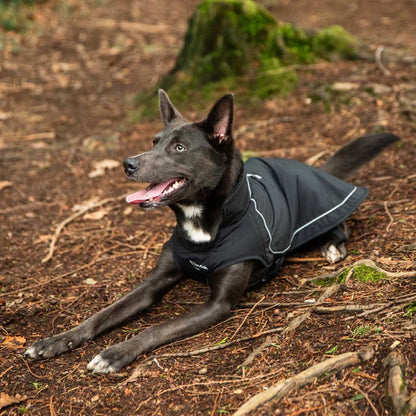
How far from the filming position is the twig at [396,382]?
275 centimetres

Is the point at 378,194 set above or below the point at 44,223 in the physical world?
above

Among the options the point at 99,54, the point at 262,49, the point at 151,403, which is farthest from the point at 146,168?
the point at 99,54

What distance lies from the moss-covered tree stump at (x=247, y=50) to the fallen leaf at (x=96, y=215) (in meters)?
2.78

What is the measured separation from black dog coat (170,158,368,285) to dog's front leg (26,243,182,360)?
15 centimetres

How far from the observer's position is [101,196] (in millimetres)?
6652

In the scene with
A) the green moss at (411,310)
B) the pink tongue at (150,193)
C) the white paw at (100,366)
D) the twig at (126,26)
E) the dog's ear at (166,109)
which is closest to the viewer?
the green moss at (411,310)

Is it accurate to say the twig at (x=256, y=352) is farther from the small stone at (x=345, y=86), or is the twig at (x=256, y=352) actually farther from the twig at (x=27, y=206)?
the small stone at (x=345, y=86)

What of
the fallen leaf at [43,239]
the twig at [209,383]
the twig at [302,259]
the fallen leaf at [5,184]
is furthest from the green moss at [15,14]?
the twig at [209,383]

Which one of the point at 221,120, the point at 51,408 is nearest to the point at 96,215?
the point at 221,120

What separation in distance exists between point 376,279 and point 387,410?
1.34 metres

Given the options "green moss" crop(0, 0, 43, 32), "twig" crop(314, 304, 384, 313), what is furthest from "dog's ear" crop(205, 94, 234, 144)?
"green moss" crop(0, 0, 43, 32)

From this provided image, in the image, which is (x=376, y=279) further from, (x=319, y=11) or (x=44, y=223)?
(x=319, y=11)

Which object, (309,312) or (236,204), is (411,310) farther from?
(236,204)

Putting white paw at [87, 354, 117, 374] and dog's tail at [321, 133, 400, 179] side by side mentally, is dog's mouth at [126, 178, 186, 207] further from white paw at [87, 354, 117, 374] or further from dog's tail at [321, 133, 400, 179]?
dog's tail at [321, 133, 400, 179]
